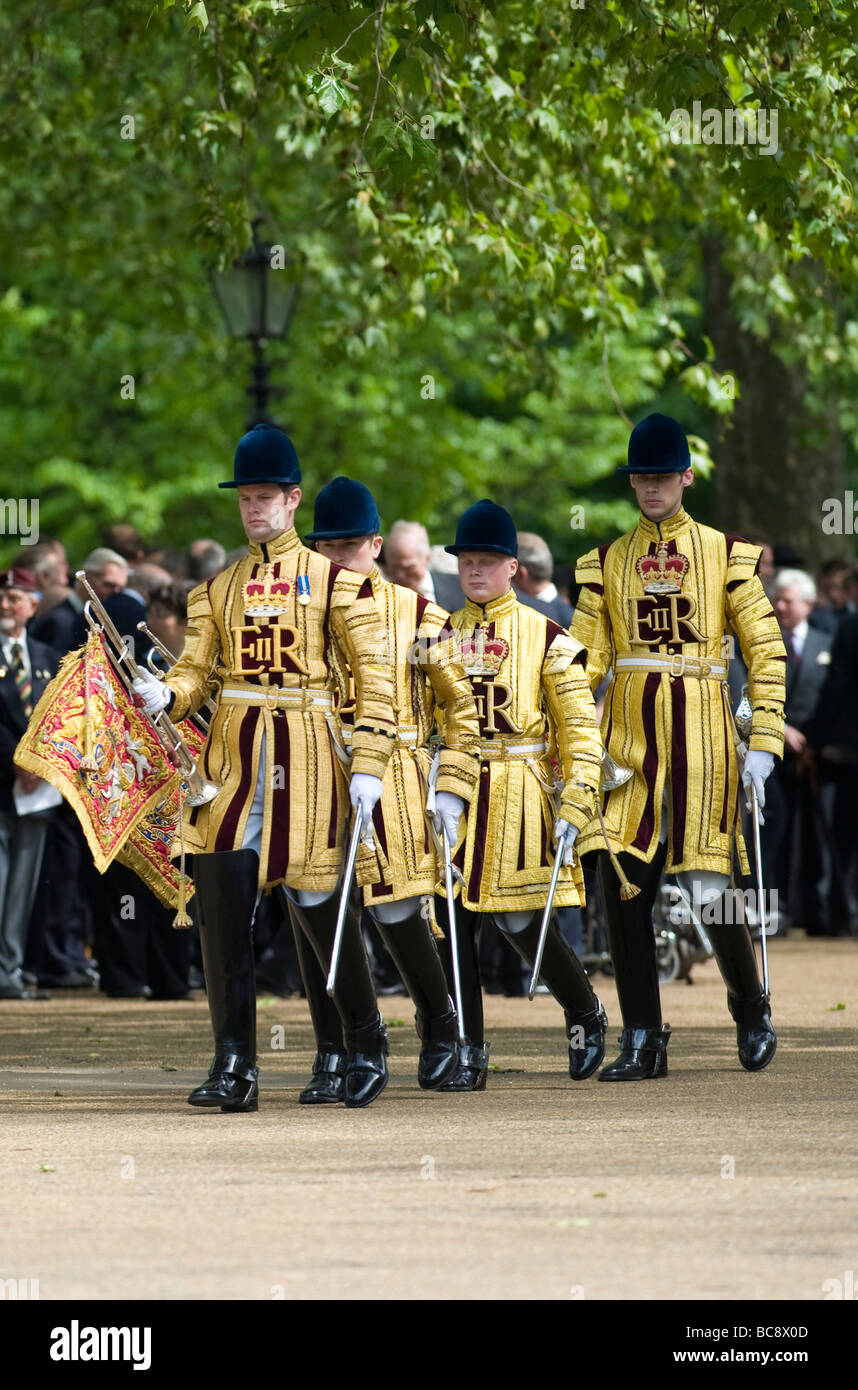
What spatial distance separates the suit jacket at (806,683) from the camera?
56.6ft

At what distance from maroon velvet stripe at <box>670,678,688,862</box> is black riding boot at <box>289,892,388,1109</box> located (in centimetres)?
129

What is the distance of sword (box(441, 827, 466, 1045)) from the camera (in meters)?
9.36

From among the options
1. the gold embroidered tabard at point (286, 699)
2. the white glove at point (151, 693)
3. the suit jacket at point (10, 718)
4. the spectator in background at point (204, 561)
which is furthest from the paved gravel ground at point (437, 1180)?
the spectator in background at point (204, 561)

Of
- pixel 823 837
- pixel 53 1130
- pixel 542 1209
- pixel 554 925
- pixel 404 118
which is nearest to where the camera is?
pixel 542 1209

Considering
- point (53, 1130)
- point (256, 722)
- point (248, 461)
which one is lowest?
point (53, 1130)

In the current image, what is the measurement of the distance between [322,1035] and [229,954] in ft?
2.43

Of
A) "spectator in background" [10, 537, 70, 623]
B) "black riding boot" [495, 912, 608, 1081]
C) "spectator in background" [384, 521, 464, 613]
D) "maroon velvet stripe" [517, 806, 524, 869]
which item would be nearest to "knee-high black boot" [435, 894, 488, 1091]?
"black riding boot" [495, 912, 608, 1081]

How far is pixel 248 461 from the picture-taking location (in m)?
8.94

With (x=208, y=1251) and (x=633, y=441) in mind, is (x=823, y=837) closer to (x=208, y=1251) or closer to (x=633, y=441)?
(x=633, y=441)

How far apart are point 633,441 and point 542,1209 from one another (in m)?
3.86

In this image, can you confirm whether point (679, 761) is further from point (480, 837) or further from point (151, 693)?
point (151, 693)

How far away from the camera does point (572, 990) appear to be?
31.9 ft

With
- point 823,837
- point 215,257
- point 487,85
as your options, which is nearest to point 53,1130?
point 487,85
